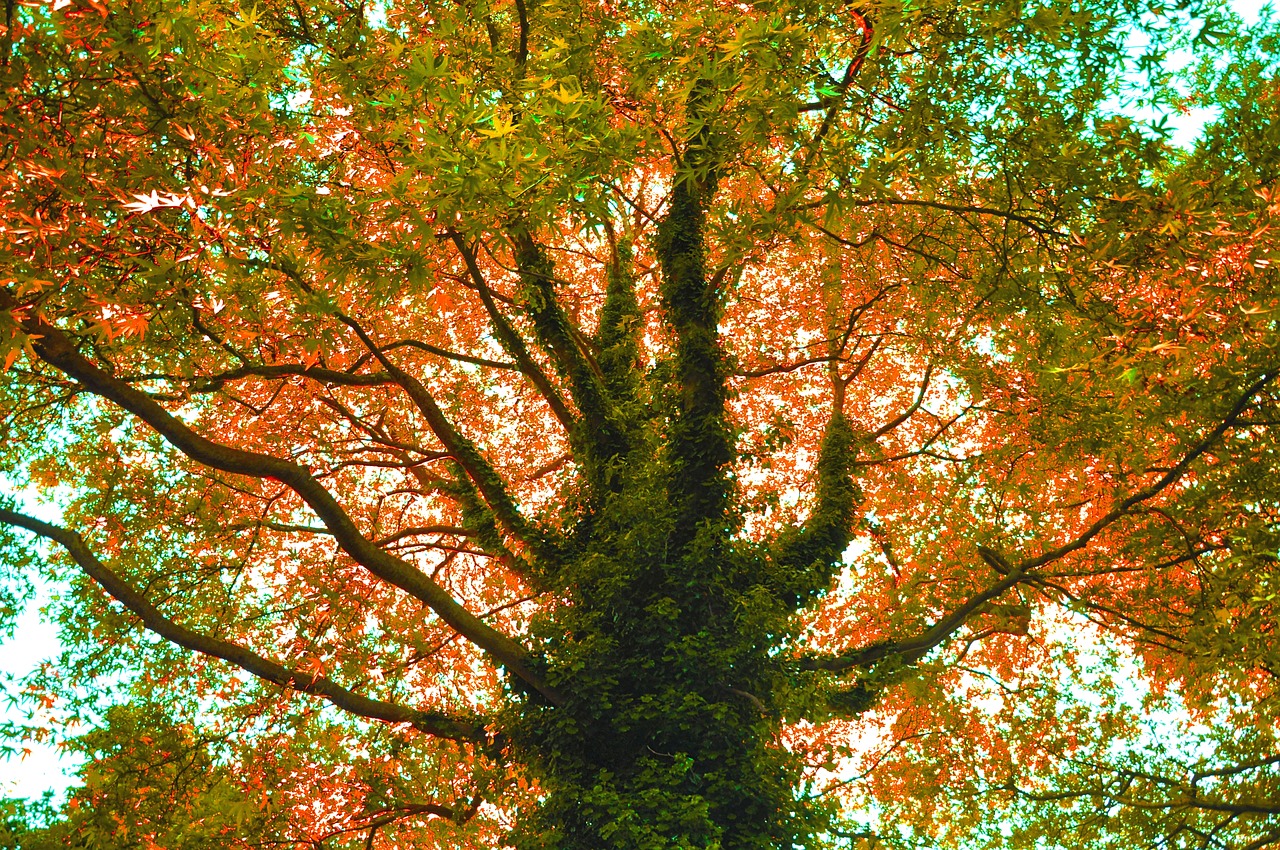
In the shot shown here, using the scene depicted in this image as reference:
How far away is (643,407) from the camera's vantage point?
9.56 metres

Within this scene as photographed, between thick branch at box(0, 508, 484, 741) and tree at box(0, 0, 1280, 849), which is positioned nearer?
tree at box(0, 0, 1280, 849)

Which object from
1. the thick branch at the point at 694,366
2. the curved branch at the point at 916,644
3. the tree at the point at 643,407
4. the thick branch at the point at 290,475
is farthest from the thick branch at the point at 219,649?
the curved branch at the point at 916,644

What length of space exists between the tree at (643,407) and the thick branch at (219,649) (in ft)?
0.12

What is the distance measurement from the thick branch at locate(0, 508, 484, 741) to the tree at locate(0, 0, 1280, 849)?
1.4 inches

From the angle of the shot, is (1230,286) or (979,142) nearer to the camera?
(1230,286)

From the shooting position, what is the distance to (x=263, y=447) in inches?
412

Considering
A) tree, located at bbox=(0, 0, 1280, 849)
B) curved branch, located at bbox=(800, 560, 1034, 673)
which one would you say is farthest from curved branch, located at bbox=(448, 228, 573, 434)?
curved branch, located at bbox=(800, 560, 1034, 673)

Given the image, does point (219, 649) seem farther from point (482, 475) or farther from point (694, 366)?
point (694, 366)

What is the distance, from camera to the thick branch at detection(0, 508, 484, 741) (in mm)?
7312

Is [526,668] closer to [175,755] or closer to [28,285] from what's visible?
[175,755]

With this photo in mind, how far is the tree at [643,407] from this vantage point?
191 inches

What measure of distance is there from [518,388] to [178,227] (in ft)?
23.1

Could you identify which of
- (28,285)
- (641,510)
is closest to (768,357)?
(641,510)

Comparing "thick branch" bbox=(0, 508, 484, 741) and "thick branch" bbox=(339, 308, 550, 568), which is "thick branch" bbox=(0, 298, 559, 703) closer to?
"thick branch" bbox=(0, 508, 484, 741)
